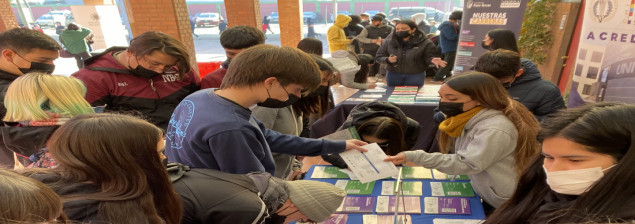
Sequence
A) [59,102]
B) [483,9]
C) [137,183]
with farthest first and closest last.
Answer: [483,9]
[59,102]
[137,183]

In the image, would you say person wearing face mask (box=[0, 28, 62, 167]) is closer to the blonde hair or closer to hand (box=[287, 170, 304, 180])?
the blonde hair

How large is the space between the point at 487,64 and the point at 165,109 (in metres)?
2.45

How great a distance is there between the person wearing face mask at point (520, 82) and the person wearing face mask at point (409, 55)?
1661mm

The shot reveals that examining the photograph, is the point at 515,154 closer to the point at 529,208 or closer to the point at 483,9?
the point at 529,208

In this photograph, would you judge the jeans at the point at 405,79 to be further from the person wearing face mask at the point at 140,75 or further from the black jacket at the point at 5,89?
the black jacket at the point at 5,89

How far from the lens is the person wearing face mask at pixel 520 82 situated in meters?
2.32

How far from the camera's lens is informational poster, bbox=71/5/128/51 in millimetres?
7273

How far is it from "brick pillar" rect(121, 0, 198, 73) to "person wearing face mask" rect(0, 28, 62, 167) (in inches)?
106

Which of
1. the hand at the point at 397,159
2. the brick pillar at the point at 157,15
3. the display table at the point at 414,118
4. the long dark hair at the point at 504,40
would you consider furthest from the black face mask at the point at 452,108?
the brick pillar at the point at 157,15

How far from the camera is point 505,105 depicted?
5.55ft

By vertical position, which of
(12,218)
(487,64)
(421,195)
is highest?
(12,218)

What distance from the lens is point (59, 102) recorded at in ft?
4.88

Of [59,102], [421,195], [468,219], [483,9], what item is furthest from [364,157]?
[483,9]

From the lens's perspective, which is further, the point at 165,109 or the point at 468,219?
the point at 165,109
